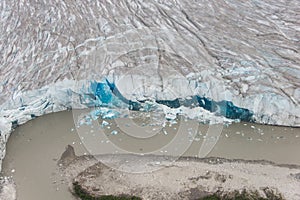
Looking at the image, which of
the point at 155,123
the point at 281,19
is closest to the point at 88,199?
the point at 155,123

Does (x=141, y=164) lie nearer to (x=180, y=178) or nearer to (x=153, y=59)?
(x=180, y=178)

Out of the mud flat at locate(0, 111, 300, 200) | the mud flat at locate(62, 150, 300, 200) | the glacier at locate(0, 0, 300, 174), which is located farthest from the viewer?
the glacier at locate(0, 0, 300, 174)

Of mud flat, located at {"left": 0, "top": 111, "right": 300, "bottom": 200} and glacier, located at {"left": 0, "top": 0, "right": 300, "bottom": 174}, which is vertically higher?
glacier, located at {"left": 0, "top": 0, "right": 300, "bottom": 174}

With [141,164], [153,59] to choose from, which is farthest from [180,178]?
[153,59]

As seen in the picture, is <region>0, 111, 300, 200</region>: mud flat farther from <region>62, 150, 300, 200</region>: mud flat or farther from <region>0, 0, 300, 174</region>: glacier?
<region>0, 0, 300, 174</region>: glacier

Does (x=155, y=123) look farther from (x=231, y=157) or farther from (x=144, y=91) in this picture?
(x=231, y=157)

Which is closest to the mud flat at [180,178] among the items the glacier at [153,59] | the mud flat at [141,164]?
the mud flat at [141,164]

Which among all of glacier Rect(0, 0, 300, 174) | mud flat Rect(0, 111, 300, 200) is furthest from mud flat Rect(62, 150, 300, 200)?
glacier Rect(0, 0, 300, 174)

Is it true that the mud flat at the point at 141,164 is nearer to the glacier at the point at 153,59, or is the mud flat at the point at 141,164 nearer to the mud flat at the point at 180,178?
the mud flat at the point at 180,178
